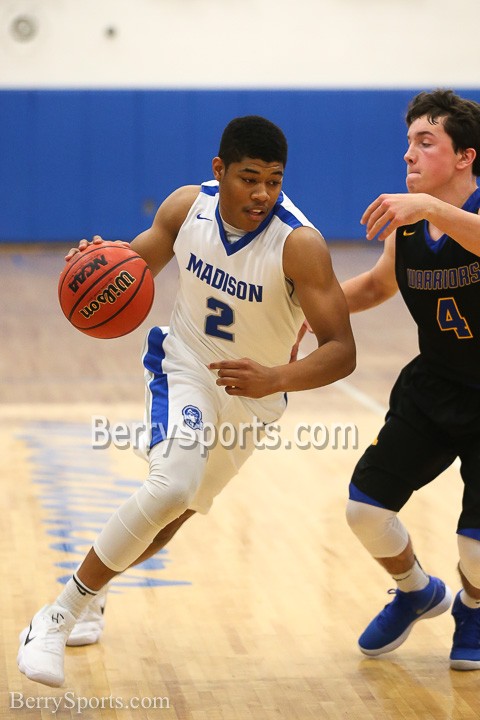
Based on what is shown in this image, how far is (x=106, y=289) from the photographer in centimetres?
347

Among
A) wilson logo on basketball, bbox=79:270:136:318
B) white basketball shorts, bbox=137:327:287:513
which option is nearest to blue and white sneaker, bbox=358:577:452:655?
white basketball shorts, bbox=137:327:287:513

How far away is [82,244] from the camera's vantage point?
3627 millimetres

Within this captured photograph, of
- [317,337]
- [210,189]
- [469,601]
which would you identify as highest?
[210,189]

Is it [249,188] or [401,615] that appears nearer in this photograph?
[249,188]

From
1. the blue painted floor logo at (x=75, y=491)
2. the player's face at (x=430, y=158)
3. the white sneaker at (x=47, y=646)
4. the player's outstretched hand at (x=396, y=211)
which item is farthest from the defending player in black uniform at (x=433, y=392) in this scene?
the blue painted floor logo at (x=75, y=491)

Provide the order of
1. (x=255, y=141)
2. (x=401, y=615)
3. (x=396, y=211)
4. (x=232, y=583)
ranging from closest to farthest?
(x=396, y=211), (x=255, y=141), (x=401, y=615), (x=232, y=583)

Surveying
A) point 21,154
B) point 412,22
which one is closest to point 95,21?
point 21,154

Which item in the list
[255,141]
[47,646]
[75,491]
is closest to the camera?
[47,646]

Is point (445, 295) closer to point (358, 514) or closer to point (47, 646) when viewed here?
point (358, 514)

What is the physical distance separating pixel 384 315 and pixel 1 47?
6.55m

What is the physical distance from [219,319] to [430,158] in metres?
0.82

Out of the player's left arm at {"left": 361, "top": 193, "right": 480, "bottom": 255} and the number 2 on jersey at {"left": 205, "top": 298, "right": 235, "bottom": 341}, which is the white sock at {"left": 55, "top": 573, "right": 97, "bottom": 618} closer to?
the number 2 on jersey at {"left": 205, "top": 298, "right": 235, "bottom": 341}

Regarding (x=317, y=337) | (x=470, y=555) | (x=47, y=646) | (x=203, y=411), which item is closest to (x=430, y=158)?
(x=317, y=337)

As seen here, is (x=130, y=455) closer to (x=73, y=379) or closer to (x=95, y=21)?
(x=73, y=379)
